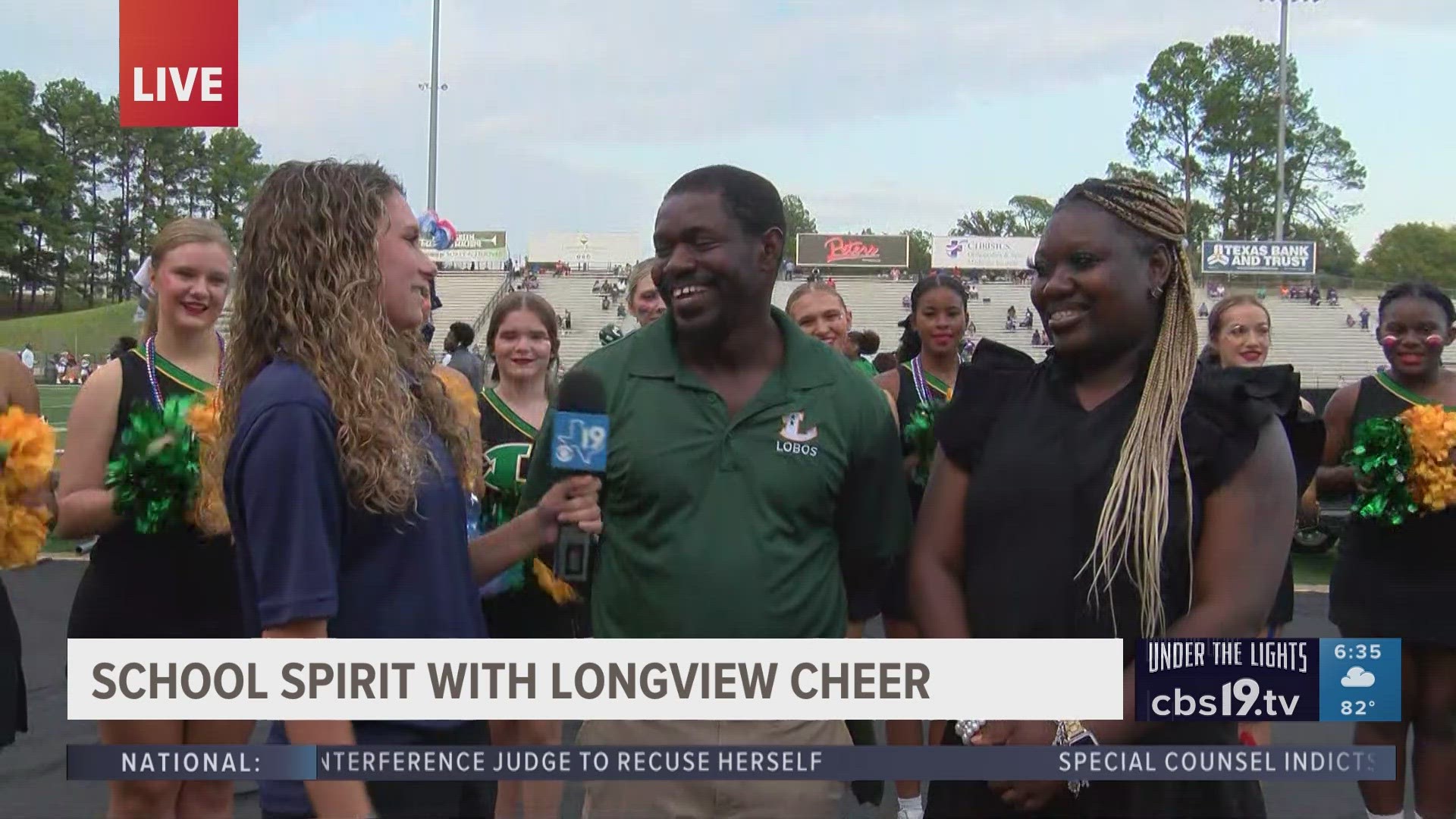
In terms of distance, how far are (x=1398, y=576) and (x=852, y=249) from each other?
6078cm

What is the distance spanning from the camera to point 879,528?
2.75 m

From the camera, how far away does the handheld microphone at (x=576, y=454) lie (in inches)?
99.7

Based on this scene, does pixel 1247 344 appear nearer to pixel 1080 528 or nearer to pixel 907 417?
pixel 907 417

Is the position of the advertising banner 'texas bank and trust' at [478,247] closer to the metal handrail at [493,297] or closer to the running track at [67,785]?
the metal handrail at [493,297]

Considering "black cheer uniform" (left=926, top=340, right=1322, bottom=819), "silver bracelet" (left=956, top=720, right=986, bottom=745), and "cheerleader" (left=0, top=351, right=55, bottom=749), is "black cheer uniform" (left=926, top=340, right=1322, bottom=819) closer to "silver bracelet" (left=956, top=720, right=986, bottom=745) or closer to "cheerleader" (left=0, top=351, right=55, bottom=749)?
"silver bracelet" (left=956, top=720, right=986, bottom=745)

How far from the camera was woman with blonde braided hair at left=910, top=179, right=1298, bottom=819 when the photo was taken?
230cm

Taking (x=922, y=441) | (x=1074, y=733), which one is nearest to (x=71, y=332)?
(x=922, y=441)

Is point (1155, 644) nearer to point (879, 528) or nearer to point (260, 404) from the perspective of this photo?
point (879, 528)

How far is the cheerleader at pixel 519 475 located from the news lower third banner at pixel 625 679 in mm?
1201

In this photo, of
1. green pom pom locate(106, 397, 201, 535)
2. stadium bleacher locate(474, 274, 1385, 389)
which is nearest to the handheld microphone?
green pom pom locate(106, 397, 201, 535)

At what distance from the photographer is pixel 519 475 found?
15.5 ft

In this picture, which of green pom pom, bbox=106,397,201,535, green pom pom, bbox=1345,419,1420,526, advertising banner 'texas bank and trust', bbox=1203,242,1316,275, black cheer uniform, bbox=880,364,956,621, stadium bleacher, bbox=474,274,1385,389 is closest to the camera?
green pom pom, bbox=106,397,201,535

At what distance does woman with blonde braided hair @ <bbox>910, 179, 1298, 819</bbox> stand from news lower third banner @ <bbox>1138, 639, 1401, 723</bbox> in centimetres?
3

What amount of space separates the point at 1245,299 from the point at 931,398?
152 cm
